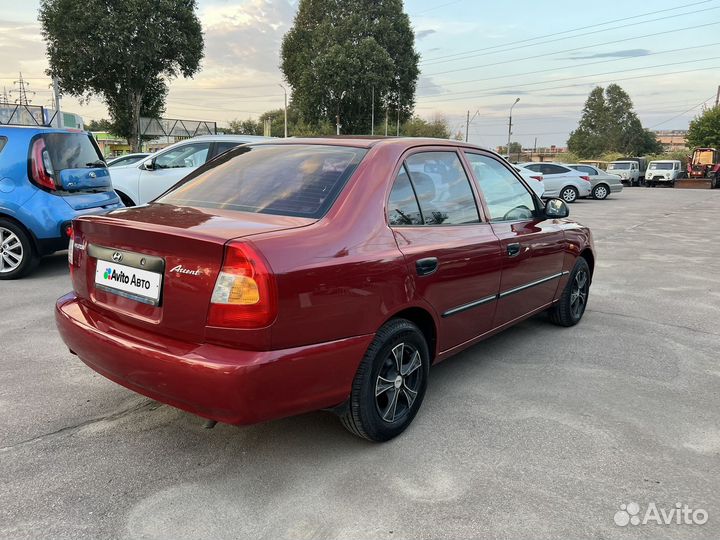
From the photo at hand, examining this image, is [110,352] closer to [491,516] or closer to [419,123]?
[491,516]

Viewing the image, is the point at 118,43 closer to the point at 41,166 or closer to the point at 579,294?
the point at 41,166

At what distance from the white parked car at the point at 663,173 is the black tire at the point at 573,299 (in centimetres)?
3543

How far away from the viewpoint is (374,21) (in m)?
45.0

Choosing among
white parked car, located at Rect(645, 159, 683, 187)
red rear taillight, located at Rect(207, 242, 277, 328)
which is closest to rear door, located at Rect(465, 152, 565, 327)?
red rear taillight, located at Rect(207, 242, 277, 328)

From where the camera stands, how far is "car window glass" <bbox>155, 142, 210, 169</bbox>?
916 centimetres

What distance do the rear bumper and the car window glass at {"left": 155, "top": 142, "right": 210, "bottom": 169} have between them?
23.2ft

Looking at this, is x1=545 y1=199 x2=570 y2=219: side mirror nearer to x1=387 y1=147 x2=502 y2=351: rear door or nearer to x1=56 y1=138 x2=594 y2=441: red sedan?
x1=56 y1=138 x2=594 y2=441: red sedan

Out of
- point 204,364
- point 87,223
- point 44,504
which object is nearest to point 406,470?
point 204,364

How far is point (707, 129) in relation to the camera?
1945 inches

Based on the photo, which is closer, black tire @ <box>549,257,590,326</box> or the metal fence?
black tire @ <box>549,257,590,326</box>

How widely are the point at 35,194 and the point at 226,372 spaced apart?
5.14 m

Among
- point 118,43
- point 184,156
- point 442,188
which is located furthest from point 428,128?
point 442,188

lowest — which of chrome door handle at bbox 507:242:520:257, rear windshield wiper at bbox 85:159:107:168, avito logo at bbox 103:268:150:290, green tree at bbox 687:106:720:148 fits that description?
avito logo at bbox 103:268:150:290

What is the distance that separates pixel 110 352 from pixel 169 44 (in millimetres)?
29062
